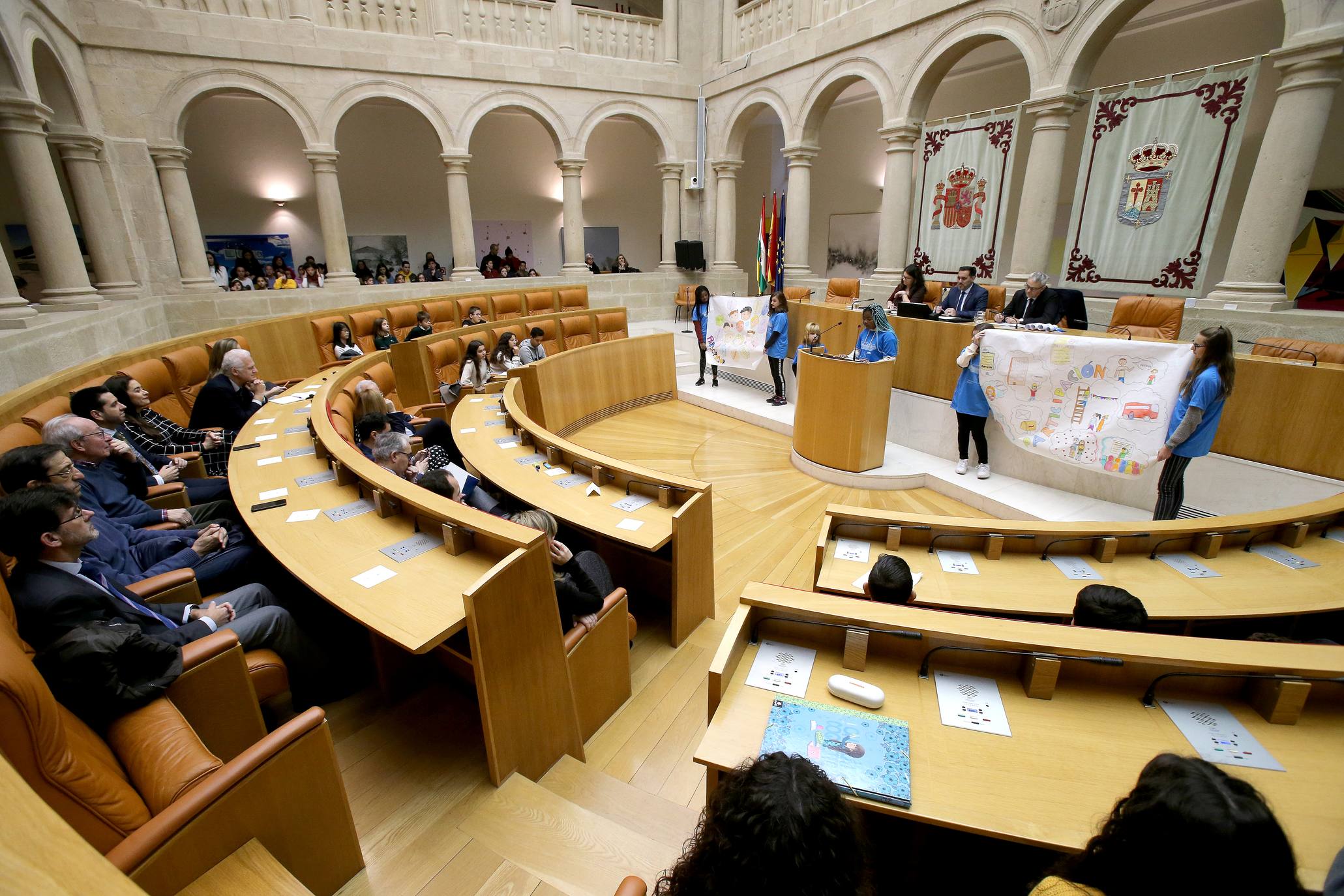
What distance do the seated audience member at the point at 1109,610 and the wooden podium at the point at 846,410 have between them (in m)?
3.33

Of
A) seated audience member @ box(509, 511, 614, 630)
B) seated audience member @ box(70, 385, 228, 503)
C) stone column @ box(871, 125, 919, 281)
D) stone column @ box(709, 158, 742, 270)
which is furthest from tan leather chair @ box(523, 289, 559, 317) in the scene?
seated audience member @ box(509, 511, 614, 630)

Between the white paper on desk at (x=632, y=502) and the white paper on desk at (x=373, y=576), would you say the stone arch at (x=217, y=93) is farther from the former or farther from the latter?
the white paper on desk at (x=373, y=576)

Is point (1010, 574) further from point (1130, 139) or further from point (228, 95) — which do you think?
point (228, 95)

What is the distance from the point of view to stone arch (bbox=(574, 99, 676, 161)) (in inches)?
443

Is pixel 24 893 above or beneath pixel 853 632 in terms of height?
above

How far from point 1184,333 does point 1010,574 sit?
5590 mm

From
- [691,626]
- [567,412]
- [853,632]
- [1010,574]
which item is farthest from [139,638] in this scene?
[567,412]

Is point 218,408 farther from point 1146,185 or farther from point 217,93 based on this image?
point 1146,185

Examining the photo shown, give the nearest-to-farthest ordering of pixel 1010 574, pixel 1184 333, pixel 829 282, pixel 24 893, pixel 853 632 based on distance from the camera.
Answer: pixel 24 893
pixel 853 632
pixel 1010 574
pixel 1184 333
pixel 829 282

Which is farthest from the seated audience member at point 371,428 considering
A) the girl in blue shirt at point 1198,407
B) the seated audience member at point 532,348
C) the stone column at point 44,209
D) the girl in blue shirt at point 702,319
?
the stone column at point 44,209

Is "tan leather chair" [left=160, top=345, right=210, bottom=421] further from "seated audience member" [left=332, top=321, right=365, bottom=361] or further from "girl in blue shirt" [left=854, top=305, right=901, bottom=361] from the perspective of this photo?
"girl in blue shirt" [left=854, top=305, right=901, bottom=361]

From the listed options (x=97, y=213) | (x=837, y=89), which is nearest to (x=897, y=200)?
(x=837, y=89)

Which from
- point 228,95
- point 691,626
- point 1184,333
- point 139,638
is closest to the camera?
point 139,638

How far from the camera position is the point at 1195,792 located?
99cm
